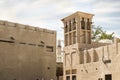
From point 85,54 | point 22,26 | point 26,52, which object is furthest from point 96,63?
point 22,26

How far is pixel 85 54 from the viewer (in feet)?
121

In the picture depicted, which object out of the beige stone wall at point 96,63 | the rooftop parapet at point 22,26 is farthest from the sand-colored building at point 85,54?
the rooftop parapet at point 22,26

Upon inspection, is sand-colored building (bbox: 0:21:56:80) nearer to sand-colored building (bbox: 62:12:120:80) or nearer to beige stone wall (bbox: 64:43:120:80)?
sand-colored building (bbox: 62:12:120:80)

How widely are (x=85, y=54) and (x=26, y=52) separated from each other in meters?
9.16

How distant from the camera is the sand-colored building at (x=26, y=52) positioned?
124 ft

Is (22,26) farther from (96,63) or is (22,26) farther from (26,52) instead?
(96,63)

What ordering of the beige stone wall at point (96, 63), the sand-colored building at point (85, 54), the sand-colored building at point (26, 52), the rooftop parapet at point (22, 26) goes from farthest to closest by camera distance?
the rooftop parapet at point (22, 26)
the sand-colored building at point (26, 52)
the sand-colored building at point (85, 54)
the beige stone wall at point (96, 63)

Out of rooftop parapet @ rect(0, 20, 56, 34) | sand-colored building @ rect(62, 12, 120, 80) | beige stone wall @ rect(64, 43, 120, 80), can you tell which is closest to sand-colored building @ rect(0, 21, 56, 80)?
rooftop parapet @ rect(0, 20, 56, 34)

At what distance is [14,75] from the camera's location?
125ft

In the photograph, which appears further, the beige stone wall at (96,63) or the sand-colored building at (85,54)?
the sand-colored building at (85,54)

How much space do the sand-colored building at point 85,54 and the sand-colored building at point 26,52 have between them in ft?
9.60

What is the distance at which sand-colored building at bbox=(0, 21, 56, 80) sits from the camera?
37.7 metres

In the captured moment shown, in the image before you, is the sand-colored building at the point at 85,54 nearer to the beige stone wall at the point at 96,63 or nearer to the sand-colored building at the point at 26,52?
the beige stone wall at the point at 96,63

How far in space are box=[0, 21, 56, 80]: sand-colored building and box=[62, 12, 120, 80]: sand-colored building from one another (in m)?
2.93
